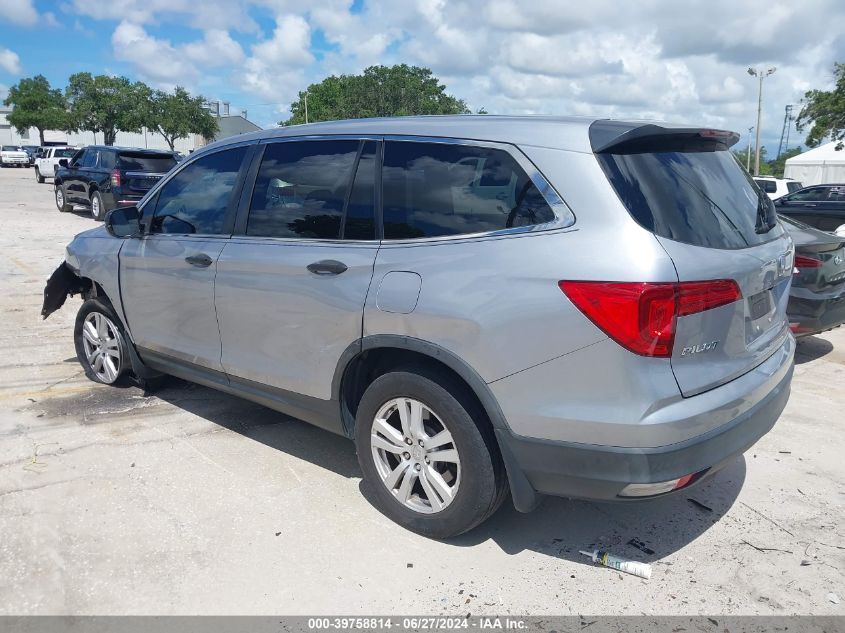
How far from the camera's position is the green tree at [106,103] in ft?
173

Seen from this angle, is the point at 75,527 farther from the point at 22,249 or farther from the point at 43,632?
the point at 22,249

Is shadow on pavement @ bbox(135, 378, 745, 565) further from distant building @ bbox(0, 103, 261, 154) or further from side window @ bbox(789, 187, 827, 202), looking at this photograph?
distant building @ bbox(0, 103, 261, 154)

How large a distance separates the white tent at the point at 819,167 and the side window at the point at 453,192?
38.6 metres

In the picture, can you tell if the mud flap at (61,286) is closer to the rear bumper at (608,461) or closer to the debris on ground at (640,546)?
the rear bumper at (608,461)

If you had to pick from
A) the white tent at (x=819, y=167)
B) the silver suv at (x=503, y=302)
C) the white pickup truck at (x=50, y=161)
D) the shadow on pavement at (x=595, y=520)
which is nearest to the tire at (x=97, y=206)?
the silver suv at (x=503, y=302)

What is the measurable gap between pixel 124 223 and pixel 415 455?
8.89 feet

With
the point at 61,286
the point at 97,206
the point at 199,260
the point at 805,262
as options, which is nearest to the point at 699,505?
the point at 805,262

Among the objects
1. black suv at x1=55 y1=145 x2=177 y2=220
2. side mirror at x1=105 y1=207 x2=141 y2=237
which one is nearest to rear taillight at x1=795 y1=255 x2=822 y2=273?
side mirror at x1=105 y1=207 x2=141 y2=237

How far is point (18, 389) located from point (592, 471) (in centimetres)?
453

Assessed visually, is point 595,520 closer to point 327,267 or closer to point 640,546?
point 640,546

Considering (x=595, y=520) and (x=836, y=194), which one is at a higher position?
(x=836, y=194)

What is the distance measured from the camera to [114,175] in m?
15.8

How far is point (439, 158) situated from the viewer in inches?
126

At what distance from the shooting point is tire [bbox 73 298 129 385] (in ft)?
16.6
